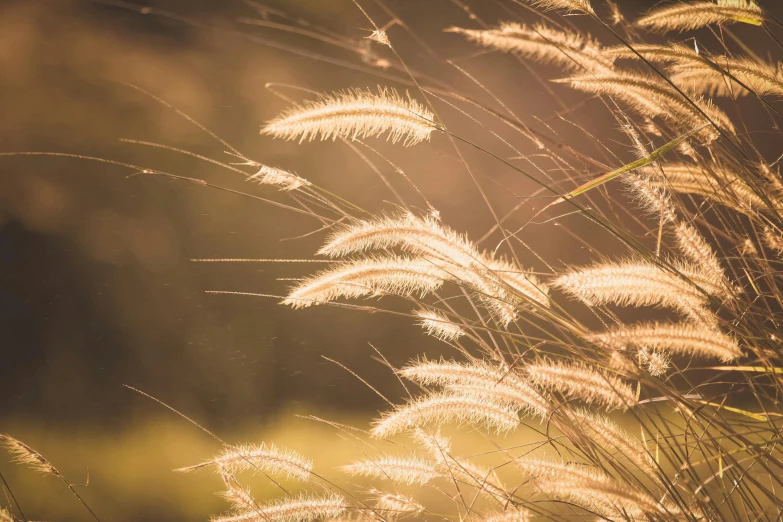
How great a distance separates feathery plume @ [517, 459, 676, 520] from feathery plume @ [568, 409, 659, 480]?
0.04 meters

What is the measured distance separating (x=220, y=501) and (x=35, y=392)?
0.66 meters

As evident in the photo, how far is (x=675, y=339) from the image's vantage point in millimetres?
738

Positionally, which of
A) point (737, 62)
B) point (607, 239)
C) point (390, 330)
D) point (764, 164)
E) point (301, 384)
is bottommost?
point (301, 384)

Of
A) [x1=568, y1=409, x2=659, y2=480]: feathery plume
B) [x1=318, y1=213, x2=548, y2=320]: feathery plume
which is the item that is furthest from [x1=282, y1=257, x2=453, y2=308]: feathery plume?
[x1=568, y1=409, x2=659, y2=480]: feathery plume

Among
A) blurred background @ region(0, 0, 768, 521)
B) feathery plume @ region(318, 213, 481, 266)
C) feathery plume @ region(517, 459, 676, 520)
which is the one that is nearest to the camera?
feathery plume @ region(517, 459, 676, 520)

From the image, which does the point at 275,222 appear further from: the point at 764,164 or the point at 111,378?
the point at 764,164

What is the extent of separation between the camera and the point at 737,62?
795mm

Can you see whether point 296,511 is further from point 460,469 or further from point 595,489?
point 595,489

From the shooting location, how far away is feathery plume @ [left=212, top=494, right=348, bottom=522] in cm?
75

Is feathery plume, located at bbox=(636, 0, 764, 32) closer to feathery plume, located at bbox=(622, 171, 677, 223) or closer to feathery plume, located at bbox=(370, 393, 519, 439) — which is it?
feathery plume, located at bbox=(622, 171, 677, 223)

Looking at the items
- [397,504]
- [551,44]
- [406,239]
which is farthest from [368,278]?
[551,44]

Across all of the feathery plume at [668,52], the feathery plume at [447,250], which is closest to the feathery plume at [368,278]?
the feathery plume at [447,250]

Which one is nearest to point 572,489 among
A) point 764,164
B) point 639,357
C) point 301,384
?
point 639,357

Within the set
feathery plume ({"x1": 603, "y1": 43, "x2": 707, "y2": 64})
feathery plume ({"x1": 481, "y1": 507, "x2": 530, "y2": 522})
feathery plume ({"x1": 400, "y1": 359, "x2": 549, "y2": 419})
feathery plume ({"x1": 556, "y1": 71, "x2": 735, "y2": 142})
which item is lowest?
feathery plume ({"x1": 481, "y1": 507, "x2": 530, "y2": 522})
